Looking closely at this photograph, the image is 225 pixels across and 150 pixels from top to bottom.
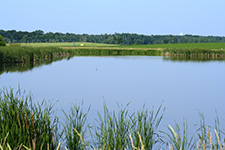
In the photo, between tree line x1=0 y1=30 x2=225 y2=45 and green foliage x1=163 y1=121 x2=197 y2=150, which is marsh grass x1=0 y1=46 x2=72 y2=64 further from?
tree line x1=0 y1=30 x2=225 y2=45

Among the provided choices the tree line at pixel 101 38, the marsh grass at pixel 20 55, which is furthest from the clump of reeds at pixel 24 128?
the tree line at pixel 101 38

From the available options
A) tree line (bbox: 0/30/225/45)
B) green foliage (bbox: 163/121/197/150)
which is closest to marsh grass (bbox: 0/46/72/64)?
green foliage (bbox: 163/121/197/150)

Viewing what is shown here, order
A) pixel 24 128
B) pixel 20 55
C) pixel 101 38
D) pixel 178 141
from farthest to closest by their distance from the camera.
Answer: pixel 101 38, pixel 20 55, pixel 24 128, pixel 178 141

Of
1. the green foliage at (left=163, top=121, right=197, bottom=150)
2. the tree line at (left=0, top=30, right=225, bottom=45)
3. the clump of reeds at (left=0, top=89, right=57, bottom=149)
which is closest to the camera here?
the green foliage at (left=163, top=121, right=197, bottom=150)

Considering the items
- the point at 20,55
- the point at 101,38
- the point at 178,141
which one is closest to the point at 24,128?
the point at 178,141

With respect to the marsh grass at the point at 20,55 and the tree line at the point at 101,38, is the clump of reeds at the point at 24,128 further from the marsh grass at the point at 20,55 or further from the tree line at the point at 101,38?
the tree line at the point at 101,38

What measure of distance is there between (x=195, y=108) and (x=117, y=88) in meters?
5.05

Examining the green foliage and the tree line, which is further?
the tree line

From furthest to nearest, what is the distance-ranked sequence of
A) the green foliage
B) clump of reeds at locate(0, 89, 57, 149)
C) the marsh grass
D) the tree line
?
the tree line < the marsh grass < clump of reeds at locate(0, 89, 57, 149) < the green foliage

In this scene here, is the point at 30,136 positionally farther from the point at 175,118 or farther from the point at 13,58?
the point at 13,58

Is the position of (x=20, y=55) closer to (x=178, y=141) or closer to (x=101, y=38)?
(x=178, y=141)

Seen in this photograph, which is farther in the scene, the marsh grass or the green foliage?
the marsh grass

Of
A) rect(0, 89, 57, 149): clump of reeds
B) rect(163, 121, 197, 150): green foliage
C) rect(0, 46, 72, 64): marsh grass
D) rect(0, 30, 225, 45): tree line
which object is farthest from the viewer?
rect(0, 30, 225, 45): tree line

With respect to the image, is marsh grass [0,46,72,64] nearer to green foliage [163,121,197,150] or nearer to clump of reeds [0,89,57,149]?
green foliage [163,121,197,150]
